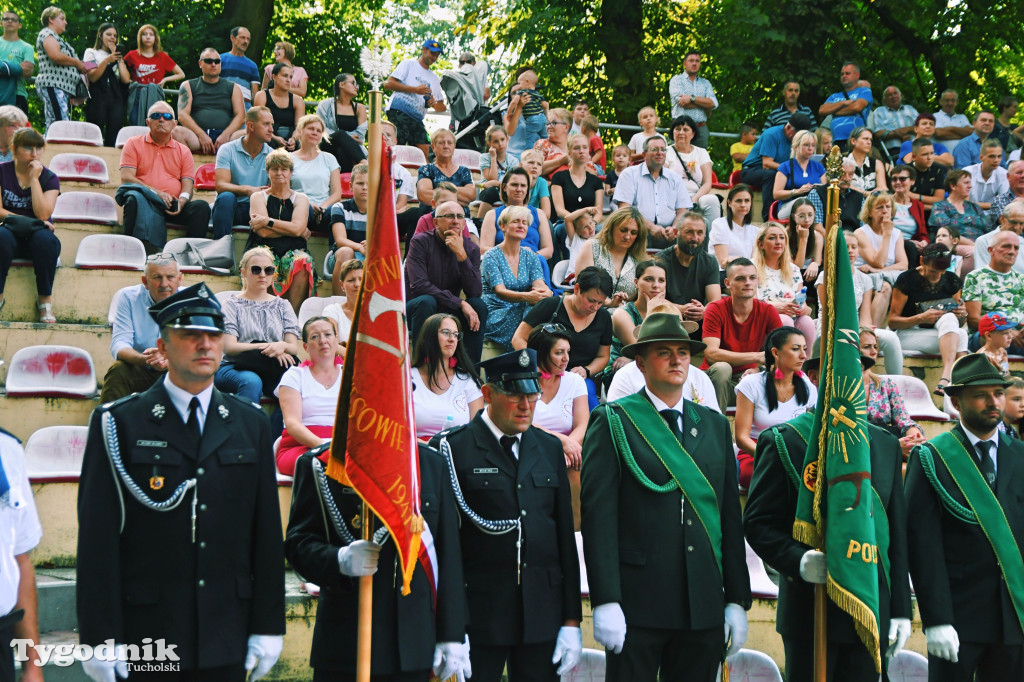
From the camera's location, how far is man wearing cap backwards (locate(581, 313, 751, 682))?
4645mm

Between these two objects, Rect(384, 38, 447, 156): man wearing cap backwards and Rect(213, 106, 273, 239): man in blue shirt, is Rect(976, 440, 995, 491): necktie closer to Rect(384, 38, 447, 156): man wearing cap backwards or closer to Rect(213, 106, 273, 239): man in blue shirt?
Rect(213, 106, 273, 239): man in blue shirt

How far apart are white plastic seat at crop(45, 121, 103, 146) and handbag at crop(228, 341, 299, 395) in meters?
5.74

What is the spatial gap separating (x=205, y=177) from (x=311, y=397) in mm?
5219

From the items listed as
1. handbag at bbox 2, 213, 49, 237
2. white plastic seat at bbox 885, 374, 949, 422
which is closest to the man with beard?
white plastic seat at bbox 885, 374, 949, 422

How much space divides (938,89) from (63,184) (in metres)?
14.3

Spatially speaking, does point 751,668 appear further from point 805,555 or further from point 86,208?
point 86,208

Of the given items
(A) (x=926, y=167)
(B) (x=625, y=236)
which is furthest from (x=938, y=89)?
(B) (x=625, y=236)

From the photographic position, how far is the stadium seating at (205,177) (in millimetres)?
10977

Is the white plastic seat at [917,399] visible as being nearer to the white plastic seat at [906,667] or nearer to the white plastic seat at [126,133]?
the white plastic seat at [906,667]

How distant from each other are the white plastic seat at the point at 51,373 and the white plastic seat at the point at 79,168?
3.92m

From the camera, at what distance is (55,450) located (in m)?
6.57

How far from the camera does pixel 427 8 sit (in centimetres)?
2469

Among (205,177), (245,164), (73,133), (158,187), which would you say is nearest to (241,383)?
(158,187)

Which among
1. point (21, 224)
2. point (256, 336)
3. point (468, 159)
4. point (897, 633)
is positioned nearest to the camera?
point (897, 633)
